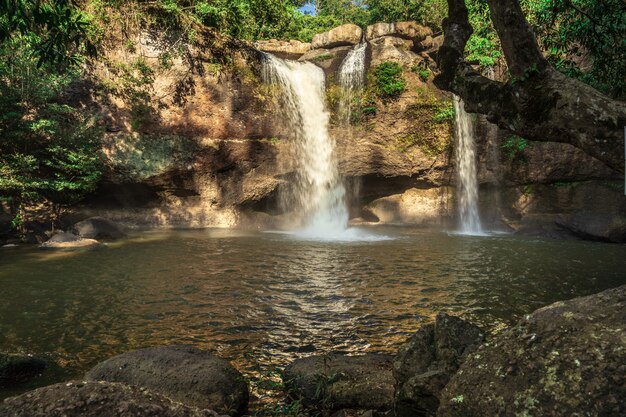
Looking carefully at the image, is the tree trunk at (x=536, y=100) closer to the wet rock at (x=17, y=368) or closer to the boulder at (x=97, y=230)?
the wet rock at (x=17, y=368)

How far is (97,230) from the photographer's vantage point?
53.2 feet

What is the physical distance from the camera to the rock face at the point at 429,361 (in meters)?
3.22

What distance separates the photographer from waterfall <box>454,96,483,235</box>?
882 inches

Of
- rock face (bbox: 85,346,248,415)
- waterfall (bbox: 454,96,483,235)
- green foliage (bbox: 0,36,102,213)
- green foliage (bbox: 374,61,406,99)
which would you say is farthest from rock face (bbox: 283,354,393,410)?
green foliage (bbox: 374,61,406,99)

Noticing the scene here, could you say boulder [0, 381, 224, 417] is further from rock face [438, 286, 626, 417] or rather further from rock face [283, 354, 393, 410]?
rock face [283, 354, 393, 410]

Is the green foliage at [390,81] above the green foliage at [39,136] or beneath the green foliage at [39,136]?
above

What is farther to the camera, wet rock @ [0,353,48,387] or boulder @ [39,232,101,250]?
boulder @ [39,232,101,250]

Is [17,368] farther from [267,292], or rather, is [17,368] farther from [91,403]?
[267,292]

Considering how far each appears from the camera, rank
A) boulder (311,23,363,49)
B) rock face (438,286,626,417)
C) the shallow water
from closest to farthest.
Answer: rock face (438,286,626,417) < the shallow water < boulder (311,23,363,49)

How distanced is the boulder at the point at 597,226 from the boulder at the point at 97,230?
18.2m

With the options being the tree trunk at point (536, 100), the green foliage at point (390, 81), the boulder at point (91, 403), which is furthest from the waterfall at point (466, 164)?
the boulder at point (91, 403)

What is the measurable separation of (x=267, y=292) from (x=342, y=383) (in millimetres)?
4443

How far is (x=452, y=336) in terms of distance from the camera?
3.86 meters

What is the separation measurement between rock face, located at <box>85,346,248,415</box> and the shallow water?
2.56 ft
